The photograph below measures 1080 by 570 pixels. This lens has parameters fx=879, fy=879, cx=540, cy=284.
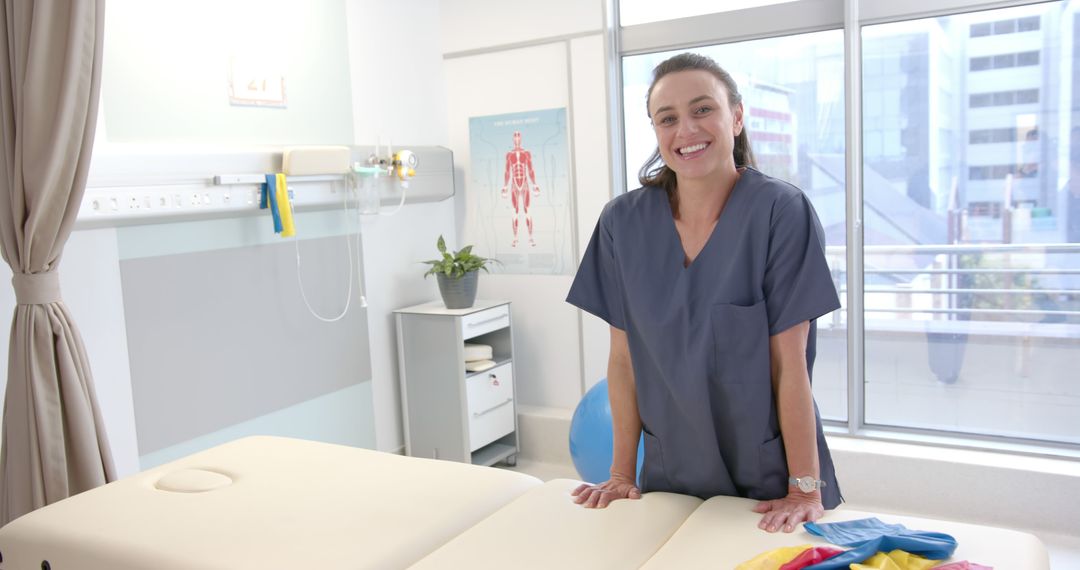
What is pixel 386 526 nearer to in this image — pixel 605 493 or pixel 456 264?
pixel 605 493

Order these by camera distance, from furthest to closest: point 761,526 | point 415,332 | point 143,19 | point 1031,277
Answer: point 415,332 → point 1031,277 → point 143,19 → point 761,526

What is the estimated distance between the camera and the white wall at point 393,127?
393 cm

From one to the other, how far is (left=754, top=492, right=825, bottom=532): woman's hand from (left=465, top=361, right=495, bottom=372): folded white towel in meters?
2.40

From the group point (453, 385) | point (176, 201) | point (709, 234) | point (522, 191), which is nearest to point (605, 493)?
point (709, 234)

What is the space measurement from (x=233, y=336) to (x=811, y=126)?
2524 millimetres

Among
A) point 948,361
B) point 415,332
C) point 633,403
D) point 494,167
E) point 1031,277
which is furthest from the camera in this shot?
point 494,167

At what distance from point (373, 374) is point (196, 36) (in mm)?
1620

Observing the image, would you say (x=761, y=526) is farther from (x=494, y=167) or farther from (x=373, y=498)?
(x=494, y=167)

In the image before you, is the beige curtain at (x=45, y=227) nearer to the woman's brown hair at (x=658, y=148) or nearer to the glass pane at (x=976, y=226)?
the woman's brown hair at (x=658, y=148)

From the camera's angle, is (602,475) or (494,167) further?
(494,167)

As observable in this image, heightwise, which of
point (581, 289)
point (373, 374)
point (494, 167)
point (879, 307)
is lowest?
point (373, 374)

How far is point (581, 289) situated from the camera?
188cm

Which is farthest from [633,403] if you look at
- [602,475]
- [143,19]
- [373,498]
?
[143,19]

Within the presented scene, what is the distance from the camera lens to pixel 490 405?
13.2 feet
